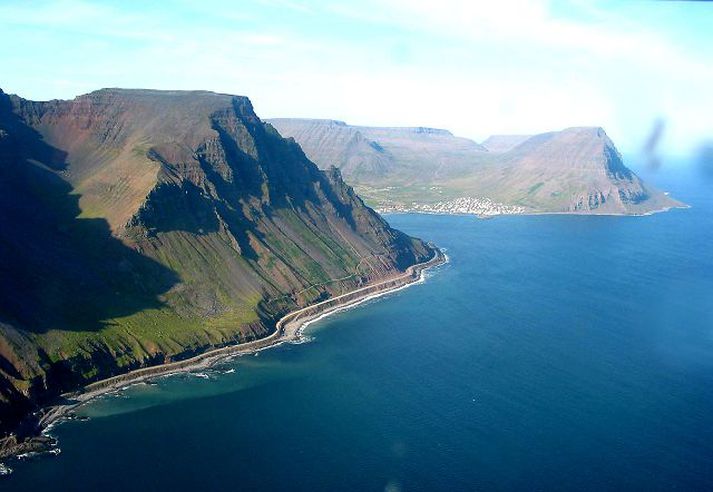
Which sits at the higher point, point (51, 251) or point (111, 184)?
point (111, 184)

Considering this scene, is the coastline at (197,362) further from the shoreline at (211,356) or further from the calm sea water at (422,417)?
the calm sea water at (422,417)

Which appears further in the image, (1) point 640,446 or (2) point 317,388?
(2) point 317,388

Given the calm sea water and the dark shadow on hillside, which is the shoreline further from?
the dark shadow on hillside

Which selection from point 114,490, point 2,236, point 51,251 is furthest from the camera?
point 51,251

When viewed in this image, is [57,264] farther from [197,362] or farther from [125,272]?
[197,362]

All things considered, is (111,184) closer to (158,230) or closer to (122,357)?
(158,230)

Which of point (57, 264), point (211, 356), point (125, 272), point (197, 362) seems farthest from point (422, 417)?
point (57, 264)

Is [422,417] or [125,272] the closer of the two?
[422,417]

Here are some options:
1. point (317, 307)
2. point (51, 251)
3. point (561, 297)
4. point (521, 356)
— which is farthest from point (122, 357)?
point (561, 297)
